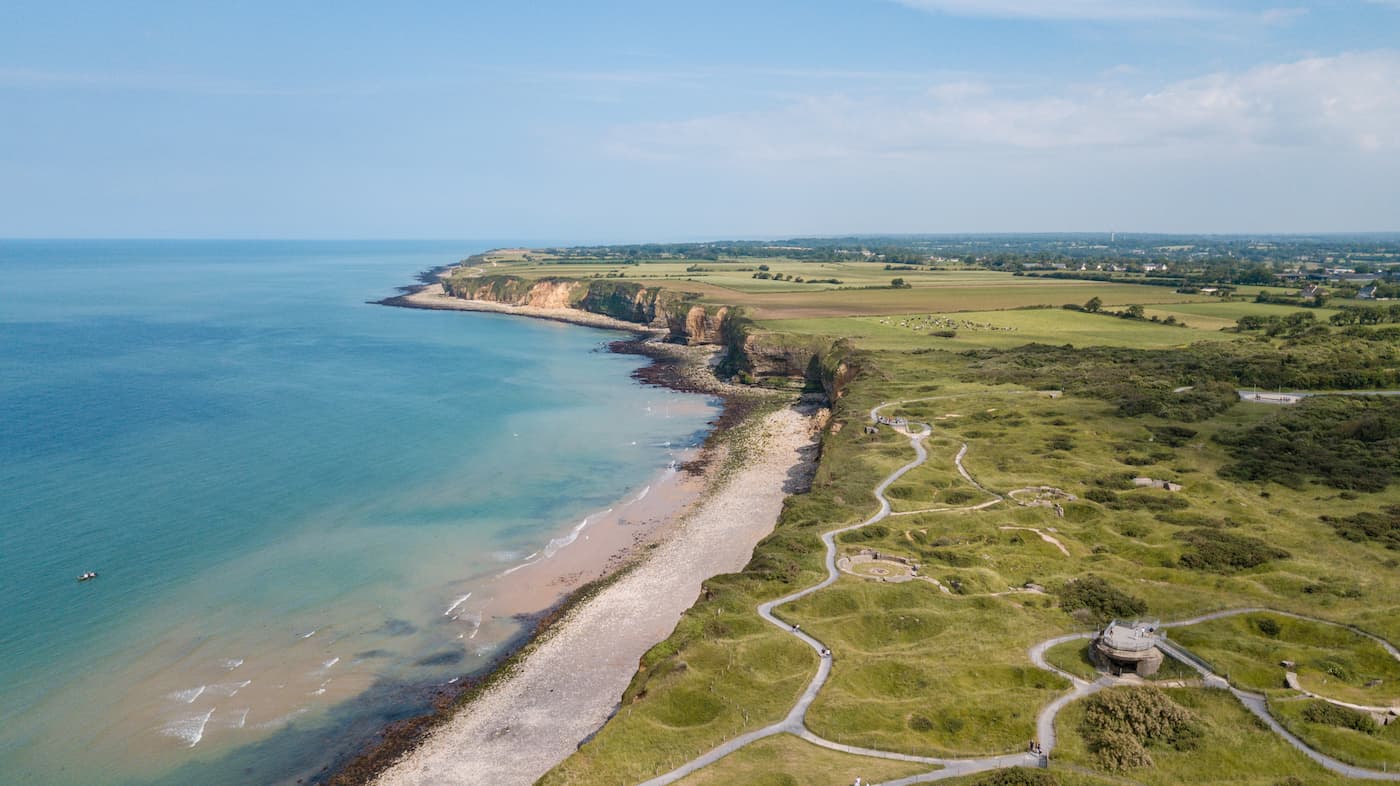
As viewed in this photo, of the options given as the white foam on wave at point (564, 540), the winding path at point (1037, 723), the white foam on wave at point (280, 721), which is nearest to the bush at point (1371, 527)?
the winding path at point (1037, 723)

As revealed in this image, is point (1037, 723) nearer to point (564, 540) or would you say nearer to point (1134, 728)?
point (1134, 728)

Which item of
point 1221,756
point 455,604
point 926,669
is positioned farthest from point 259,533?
point 1221,756

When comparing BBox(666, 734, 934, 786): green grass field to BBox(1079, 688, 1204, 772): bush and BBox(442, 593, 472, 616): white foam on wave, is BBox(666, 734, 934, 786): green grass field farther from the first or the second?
BBox(442, 593, 472, 616): white foam on wave

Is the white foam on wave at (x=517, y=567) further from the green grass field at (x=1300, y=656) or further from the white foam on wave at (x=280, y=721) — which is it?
the green grass field at (x=1300, y=656)

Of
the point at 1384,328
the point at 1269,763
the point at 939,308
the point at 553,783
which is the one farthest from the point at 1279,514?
the point at 939,308

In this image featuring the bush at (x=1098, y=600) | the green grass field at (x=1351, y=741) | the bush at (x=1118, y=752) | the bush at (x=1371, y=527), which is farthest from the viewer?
the bush at (x=1371, y=527)

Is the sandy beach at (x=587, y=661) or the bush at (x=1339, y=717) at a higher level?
the bush at (x=1339, y=717)

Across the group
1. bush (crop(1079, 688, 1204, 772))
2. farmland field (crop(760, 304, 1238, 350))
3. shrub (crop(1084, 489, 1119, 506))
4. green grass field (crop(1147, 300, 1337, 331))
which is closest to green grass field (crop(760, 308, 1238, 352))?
farmland field (crop(760, 304, 1238, 350))
